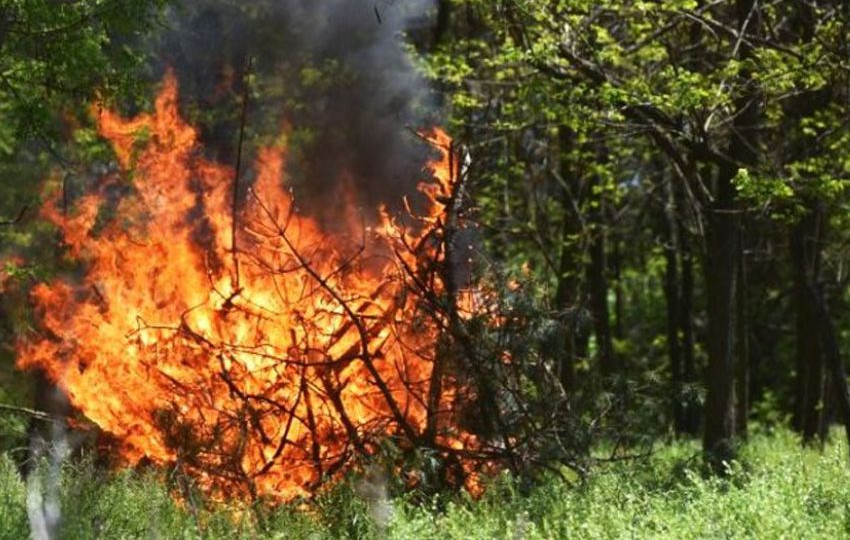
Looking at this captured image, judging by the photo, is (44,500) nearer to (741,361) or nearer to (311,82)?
(311,82)

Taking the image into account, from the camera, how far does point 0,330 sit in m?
14.8

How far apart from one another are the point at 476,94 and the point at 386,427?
7.17 metres

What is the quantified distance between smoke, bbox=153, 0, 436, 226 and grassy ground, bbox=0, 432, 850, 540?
5828 mm

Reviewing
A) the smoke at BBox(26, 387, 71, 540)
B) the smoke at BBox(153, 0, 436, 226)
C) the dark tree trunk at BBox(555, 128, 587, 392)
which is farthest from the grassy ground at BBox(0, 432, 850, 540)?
the dark tree trunk at BBox(555, 128, 587, 392)

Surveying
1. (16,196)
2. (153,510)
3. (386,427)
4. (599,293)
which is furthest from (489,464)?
(599,293)

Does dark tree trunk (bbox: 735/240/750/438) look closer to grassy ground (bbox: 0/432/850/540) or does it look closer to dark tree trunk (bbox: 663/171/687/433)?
dark tree trunk (bbox: 663/171/687/433)

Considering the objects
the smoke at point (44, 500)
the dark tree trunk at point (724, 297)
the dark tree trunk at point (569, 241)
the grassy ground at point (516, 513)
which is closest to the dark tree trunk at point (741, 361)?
the dark tree trunk at point (569, 241)

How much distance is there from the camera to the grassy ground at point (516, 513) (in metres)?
7.42

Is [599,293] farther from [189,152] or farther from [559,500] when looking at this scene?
[559,500]

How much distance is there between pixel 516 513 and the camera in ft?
27.3

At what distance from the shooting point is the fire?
10031 mm

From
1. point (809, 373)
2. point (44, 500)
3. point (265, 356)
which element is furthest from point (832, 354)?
point (44, 500)

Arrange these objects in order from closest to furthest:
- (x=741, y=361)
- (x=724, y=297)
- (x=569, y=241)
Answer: (x=724, y=297) → (x=741, y=361) → (x=569, y=241)

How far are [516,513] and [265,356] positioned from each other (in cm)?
262
